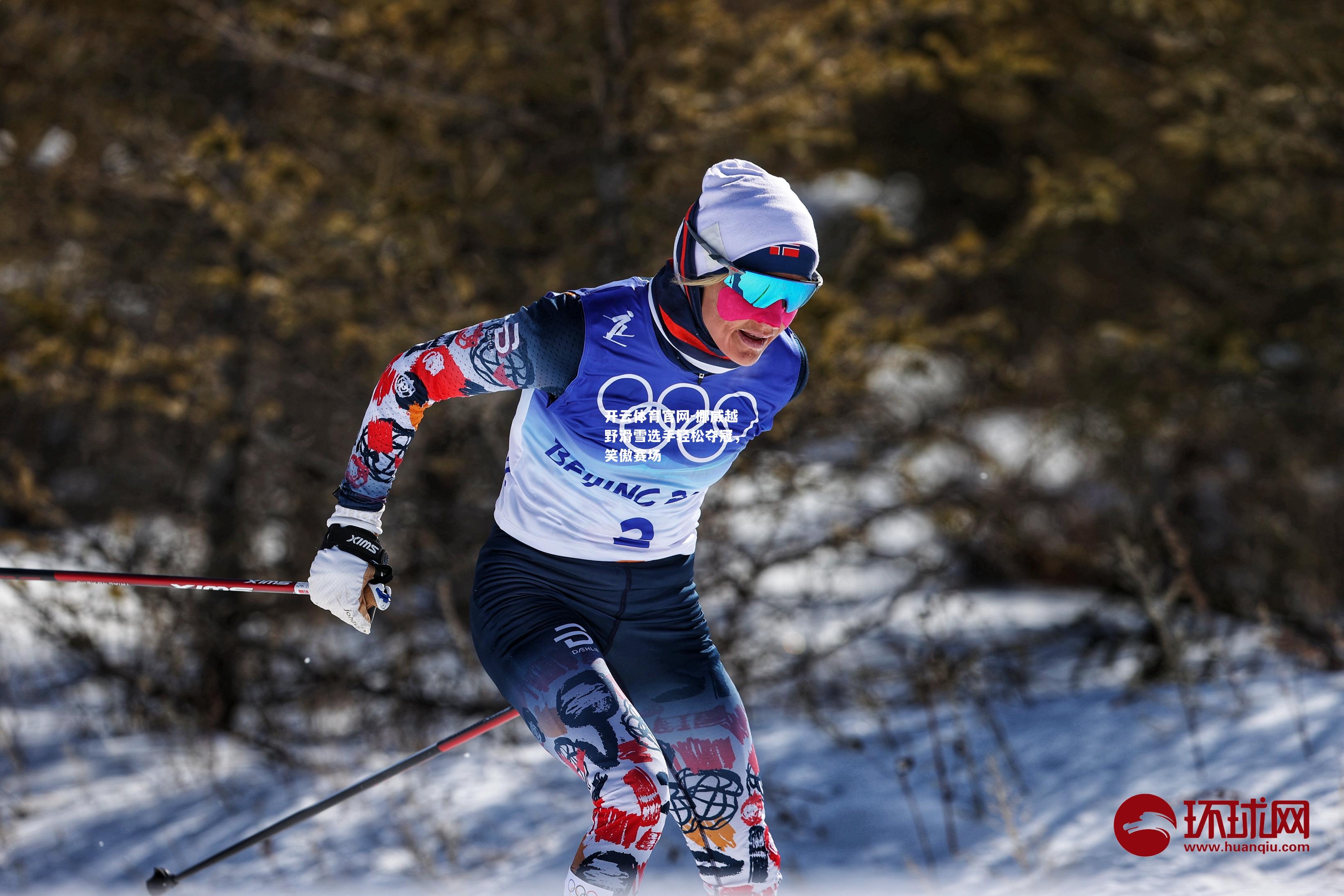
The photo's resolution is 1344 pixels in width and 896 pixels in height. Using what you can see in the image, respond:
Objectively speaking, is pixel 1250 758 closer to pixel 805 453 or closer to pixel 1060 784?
pixel 1060 784

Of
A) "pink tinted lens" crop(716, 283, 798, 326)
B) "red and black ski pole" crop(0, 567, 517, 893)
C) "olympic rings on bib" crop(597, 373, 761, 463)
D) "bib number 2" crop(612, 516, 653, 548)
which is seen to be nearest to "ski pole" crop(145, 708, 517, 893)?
"red and black ski pole" crop(0, 567, 517, 893)

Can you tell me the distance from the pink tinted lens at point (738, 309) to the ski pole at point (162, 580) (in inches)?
55.1

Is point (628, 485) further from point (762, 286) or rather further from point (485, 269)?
point (485, 269)

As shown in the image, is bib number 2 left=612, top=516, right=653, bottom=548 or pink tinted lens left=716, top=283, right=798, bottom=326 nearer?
pink tinted lens left=716, top=283, right=798, bottom=326

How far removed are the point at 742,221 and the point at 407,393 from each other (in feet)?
3.39

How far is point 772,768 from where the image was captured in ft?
19.0

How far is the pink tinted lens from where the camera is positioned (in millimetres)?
2936

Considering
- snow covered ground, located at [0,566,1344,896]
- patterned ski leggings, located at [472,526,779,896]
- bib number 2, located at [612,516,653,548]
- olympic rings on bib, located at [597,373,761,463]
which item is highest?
olympic rings on bib, located at [597,373,761,463]

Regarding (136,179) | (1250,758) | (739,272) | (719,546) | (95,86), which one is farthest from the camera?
(95,86)

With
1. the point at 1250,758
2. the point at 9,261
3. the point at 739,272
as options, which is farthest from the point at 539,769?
the point at 9,261

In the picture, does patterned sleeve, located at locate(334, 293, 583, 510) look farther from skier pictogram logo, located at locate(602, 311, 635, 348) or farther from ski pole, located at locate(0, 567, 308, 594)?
ski pole, located at locate(0, 567, 308, 594)

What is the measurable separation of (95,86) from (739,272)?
238 inches

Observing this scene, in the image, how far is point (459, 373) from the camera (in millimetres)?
3062

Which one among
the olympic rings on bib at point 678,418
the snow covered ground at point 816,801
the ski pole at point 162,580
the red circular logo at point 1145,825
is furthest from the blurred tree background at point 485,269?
the olympic rings on bib at point 678,418
